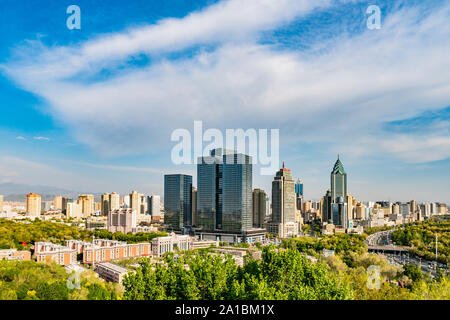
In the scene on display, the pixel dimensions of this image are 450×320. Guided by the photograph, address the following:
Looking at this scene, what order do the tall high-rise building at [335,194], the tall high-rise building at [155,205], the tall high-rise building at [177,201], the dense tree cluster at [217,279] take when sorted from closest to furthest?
the dense tree cluster at [217,279]
the tall high-rise building at [177,201]
the tall high-rise building at [335,194]
the tall high-rise building at [155,205]

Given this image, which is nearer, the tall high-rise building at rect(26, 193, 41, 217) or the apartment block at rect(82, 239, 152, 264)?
the apartment block at rect(82, 239, 152, 264)

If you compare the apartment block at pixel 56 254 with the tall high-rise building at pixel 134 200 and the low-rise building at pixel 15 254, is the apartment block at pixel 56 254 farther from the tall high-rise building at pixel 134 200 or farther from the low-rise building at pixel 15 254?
Answer: the tall high-rise building at pixel 134 200

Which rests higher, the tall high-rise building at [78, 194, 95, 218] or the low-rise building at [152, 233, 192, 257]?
the tall high-rise building at [78, 194, 95, 218]

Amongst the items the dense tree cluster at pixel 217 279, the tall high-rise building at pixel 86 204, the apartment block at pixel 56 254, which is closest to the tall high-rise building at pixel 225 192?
the apartment block at pixel 56 254

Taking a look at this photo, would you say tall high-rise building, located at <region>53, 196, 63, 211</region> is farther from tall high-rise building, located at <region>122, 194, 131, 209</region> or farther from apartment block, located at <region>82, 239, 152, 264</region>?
apartment block, located at <region>82, 239, 152, 264</region>

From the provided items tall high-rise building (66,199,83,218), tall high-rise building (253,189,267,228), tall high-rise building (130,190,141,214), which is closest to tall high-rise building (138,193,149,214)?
tall high-rise building (130,190,141,214)
